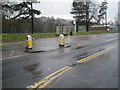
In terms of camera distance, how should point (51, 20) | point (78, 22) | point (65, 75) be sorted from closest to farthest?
point (65, 75) < point (78, 22) < point (51, 20)

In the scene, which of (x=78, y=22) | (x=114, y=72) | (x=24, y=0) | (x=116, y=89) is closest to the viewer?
(x=116, y=89)

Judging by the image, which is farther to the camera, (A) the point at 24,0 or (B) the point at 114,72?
(A) the point at 24,0

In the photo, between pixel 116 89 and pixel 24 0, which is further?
pixel 24 0

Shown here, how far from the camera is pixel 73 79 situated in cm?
457

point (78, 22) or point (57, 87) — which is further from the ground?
point (78, 22)

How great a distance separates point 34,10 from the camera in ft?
92.2

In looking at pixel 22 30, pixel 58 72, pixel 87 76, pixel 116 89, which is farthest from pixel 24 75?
pixel 22 30

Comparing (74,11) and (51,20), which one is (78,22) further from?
(51,20)

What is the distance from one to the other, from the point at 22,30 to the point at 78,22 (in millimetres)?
22198

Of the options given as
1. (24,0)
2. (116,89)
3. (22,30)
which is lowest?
(116,89)

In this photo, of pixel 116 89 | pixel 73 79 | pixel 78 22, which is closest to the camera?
pixel 116 89

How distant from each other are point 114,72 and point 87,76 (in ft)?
4.29

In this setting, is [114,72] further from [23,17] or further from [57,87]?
[23,17]

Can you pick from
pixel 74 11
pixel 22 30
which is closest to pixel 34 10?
pixel 74 11
